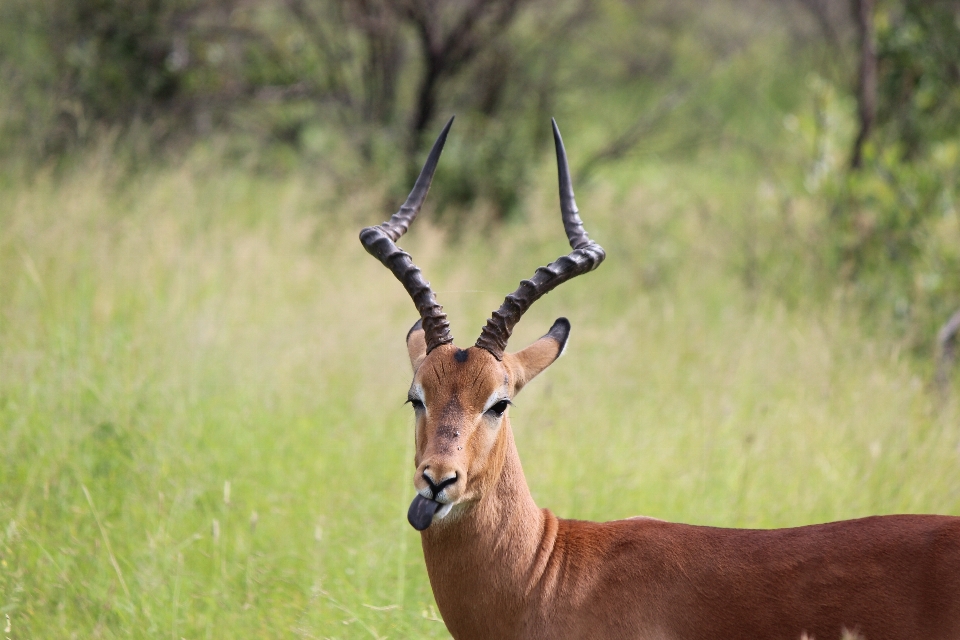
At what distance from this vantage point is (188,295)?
726cm

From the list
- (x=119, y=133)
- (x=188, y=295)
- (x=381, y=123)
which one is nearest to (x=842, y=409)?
(x=188, y=295)

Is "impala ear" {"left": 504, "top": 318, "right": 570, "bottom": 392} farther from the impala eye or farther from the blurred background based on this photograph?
the blurred background

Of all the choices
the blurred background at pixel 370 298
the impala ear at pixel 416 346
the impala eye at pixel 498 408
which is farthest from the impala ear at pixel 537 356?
the blurred background at pixel 370 298

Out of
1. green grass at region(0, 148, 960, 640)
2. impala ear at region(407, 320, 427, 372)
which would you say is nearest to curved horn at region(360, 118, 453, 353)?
impala ear at region(407, 320, 427, 372)

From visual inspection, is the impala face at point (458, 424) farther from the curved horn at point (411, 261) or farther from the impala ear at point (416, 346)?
the impala ear at point (416, 346)

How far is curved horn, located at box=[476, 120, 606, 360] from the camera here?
343 cm

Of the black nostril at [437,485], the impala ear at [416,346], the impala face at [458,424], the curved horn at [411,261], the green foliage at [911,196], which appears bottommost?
the black nostril at [437,485]

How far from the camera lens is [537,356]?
365 cm

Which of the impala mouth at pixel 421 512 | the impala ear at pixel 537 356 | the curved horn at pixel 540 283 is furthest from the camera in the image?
the impala ear at pixel 537 356

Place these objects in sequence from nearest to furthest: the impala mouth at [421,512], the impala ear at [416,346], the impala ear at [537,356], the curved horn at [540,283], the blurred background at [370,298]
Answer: the impala mouth at [421,512], the curved horn at [540,283], the impala ear at [537,356], the impala ear at [416,346], the blurred background at [370,298]

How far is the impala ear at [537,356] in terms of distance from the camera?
354 cm

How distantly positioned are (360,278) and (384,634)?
463cm

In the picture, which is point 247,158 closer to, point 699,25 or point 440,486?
point 440,486

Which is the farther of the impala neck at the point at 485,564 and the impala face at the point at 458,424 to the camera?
Result: the impala neck at the point at 485,564
